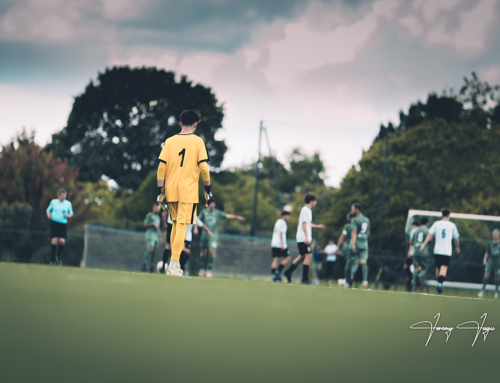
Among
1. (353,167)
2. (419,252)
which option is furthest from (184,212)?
(353,167)

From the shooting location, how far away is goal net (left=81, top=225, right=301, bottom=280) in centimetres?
2220

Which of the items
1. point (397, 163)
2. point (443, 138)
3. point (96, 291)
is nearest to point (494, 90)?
point (443, 138)

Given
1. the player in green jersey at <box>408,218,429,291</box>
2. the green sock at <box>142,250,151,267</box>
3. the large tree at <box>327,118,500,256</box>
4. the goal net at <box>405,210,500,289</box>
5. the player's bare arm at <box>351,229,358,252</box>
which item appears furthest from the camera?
the large tree at <box>327,118,500,256</box>

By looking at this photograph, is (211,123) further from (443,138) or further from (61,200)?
(61,200)

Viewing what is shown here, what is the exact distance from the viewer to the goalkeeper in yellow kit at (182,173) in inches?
243

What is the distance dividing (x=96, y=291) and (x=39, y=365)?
607mm

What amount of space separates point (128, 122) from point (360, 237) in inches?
1304

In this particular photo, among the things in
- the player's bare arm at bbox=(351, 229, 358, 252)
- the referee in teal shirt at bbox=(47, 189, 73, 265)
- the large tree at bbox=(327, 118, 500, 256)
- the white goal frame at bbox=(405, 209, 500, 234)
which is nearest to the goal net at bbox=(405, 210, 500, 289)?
the white goal frame at bbox=(405, 209, 500, 234)

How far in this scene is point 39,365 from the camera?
265 centimetres

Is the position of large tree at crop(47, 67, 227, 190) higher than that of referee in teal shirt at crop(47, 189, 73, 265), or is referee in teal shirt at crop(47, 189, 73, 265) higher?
large tree at crop(47, 67, 227, 190)

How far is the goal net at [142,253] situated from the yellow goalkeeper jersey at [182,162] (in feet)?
52.0

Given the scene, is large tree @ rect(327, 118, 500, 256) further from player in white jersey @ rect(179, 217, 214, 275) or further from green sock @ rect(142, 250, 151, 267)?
player in white jersey @ rect(179, 217, 214, 275)

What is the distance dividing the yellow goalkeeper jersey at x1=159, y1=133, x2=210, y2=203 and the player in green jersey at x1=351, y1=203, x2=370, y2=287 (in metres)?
8.13

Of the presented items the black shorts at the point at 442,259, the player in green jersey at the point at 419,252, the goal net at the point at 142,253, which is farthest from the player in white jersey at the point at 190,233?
the goal net at the point at 142,253
